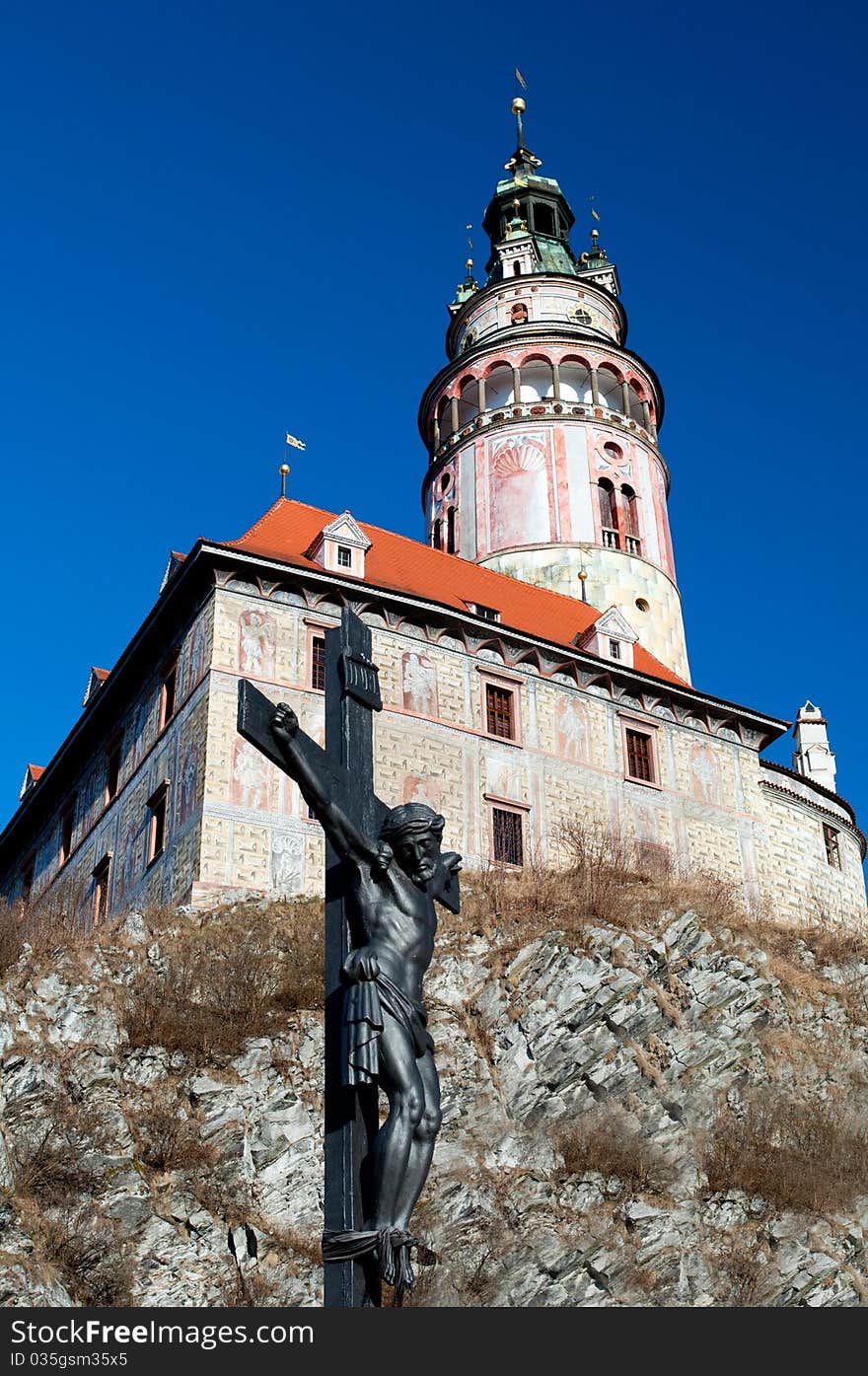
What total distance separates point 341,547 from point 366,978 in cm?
2553

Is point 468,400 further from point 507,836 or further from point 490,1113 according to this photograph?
point 490,1113

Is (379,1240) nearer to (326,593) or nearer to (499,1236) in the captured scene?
(499,1236)

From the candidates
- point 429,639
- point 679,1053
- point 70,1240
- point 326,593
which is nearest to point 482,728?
point 429,639

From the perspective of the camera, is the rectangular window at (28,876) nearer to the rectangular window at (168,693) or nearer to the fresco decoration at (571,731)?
the rectangular window at (168,693)

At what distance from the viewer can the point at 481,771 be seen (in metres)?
30.4

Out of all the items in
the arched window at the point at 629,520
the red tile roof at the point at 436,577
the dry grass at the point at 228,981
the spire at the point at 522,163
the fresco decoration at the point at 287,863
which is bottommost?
the dry grass at the point at 228,981

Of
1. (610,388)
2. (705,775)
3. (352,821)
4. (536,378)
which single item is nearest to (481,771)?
(705,775)

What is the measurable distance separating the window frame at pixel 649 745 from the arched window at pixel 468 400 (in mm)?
14847

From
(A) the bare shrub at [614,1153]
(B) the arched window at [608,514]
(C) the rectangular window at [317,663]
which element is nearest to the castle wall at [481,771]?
(C) the rectangular window at [317,663]

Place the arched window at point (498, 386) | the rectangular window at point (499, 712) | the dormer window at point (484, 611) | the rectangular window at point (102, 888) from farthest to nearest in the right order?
the arched window at point (498, 386), the dormer window at point (484, 611), the rectangular window at point (499, 712), the rectangular window at point (102, 888)

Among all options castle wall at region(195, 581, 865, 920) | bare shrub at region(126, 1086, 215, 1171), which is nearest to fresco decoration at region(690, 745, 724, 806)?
castle wall at region(195, 581, 865, 920)

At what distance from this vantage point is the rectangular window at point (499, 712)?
102 feet

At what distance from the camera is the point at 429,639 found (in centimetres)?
3112

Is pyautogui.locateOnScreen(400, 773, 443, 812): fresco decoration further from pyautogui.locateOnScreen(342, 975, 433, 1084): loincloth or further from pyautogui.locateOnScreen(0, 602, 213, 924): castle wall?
pyautogui.locateOnScreen(342, 975, 433, 1084): loincloth
